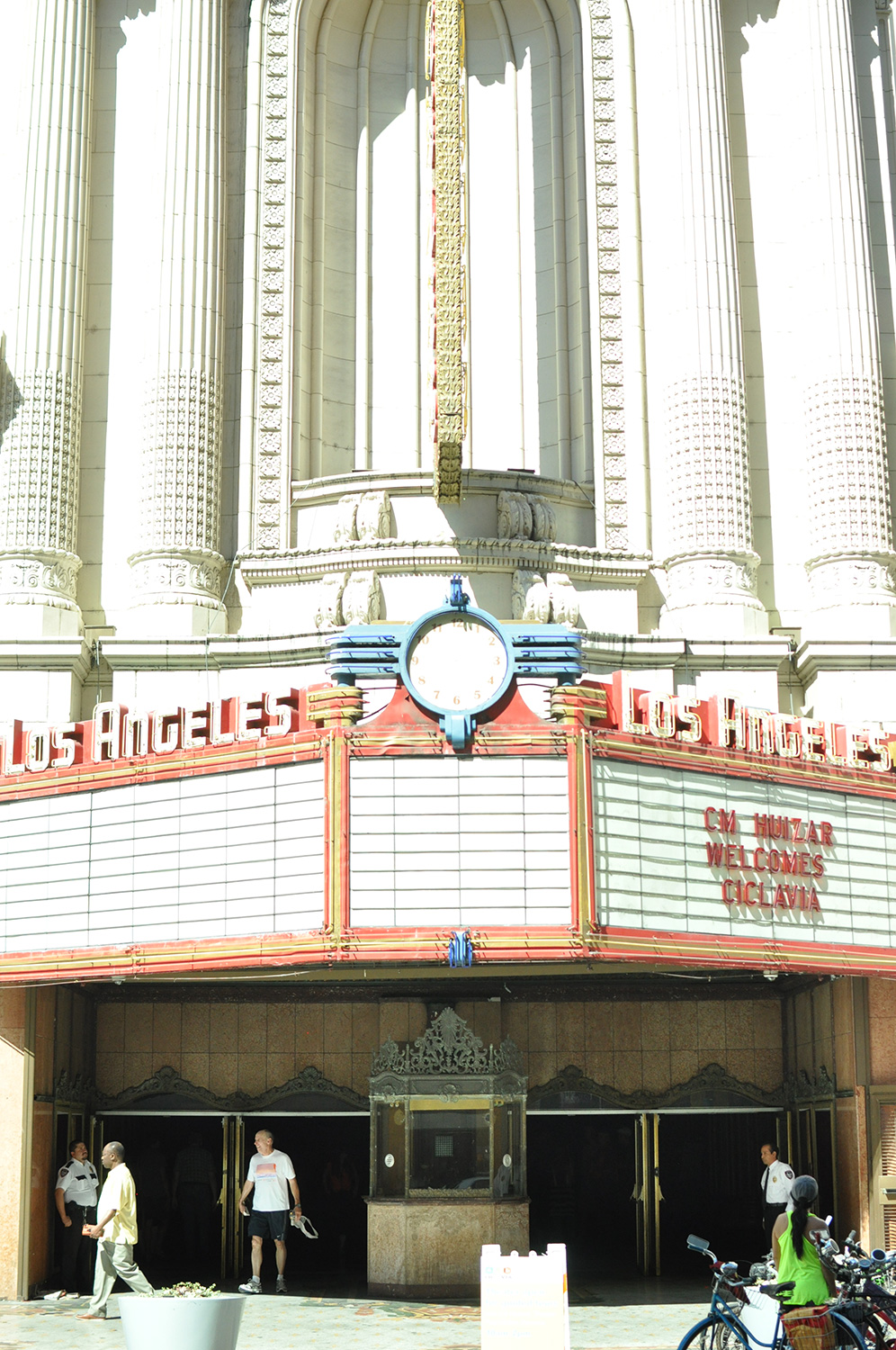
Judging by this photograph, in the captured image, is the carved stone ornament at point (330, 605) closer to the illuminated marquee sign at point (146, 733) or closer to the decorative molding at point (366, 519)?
the decorative molding at point (366, 519)

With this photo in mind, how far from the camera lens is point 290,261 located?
2883 cm

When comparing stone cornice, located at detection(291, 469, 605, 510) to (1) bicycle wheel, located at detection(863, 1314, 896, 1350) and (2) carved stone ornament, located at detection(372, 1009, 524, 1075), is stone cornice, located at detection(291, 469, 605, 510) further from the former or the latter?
(1) bicycle wheel, located at detection(863, 1314, 896, 1350)

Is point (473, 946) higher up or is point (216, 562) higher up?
point (216, 562)

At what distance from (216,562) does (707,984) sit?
33.4ft

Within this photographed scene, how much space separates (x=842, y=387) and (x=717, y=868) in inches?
450

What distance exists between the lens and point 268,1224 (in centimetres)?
2092

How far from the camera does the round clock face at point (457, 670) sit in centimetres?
1847

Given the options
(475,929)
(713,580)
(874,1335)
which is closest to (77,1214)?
(475,929)

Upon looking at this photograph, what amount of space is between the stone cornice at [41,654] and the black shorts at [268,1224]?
9.08 metres

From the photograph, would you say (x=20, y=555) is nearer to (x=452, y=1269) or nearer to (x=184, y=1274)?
(x=184, y=1274)

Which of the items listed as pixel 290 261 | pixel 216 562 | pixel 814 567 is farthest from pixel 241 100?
pixel 814 567

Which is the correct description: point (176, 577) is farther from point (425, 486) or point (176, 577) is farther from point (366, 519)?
point (425, 486)

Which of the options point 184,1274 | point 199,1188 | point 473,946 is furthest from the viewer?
point 199,1188

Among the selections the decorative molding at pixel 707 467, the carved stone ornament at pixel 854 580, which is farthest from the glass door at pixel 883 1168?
the decorative molding at pixel 707 467
